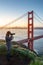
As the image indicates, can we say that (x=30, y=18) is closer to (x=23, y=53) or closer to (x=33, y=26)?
(x=33, y=26)

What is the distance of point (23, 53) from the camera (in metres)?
4.33


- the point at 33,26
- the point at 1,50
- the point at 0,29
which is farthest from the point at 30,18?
the point at 1,50

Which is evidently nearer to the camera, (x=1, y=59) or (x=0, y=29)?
(x=1, y=59)

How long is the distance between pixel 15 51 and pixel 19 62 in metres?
0.22

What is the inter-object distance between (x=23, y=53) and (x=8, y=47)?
0.90 ft

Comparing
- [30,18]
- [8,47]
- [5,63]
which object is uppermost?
[30,18]

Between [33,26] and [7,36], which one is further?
[33,26]

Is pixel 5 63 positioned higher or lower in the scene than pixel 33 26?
lower

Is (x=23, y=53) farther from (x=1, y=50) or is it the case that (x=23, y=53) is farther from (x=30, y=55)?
(x=1, y=50)

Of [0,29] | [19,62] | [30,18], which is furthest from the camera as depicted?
[30,18]

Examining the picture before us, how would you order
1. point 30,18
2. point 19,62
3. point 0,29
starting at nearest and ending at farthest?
point 19,62 < point 0,29 < point 30,18

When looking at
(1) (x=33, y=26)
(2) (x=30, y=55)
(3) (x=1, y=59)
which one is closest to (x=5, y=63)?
(3) (x=1, y=59)

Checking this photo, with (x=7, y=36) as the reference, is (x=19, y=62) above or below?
below

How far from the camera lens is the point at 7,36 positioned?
4.41 meters
